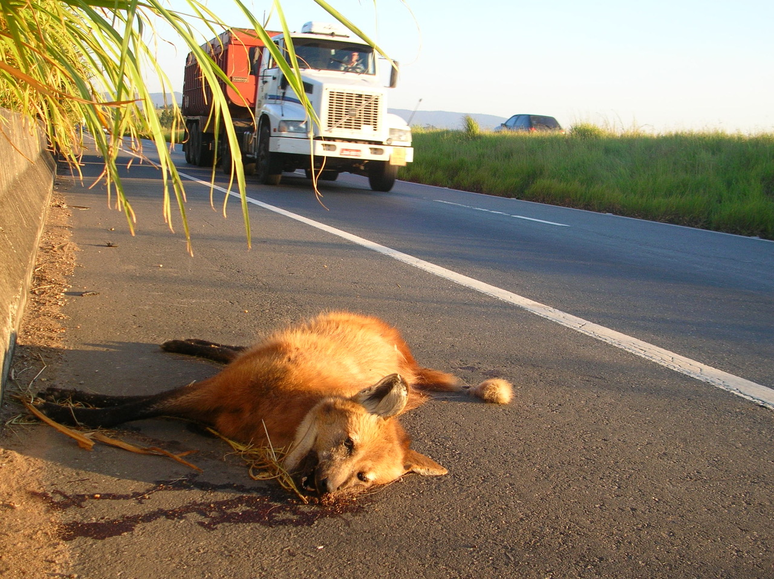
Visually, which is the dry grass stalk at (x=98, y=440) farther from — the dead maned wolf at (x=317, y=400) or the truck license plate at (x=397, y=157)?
the truck license plate at (x=397, y=157)

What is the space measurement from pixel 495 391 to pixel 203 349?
149 centimetres

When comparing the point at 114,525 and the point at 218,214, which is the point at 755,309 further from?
the point at 218,214

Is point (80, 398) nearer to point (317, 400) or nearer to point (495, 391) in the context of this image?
point (317, 400)

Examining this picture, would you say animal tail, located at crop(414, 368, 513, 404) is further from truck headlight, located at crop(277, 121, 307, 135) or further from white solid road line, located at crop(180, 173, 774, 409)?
truck headlight, located at crop(277, 121, 307, 135)

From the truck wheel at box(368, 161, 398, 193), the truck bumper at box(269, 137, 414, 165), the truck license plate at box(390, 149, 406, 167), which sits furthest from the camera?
the truck wheel at box(368, 161, 398, 193)

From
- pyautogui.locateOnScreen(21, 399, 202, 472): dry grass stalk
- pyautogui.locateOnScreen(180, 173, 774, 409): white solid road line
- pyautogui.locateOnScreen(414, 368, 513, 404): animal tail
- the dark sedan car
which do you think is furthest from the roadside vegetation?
pyautogui.locateOnScreen(21, 399, 202, 472): dry grass stalk

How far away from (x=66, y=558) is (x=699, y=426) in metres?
2.68

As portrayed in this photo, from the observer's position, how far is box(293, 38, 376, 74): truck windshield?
15023 millimetres

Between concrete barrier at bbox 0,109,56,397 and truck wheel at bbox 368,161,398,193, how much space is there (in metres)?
9.77

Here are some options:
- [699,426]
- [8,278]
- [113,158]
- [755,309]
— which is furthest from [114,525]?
[755,309]

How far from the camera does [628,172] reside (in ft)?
64.2

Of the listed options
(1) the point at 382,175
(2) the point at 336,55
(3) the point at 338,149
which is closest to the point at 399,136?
(1) the point at 382,175

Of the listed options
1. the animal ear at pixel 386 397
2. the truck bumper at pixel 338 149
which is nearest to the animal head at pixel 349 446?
the animal ear at pixel 386 397

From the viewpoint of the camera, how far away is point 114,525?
2193 millimetres
